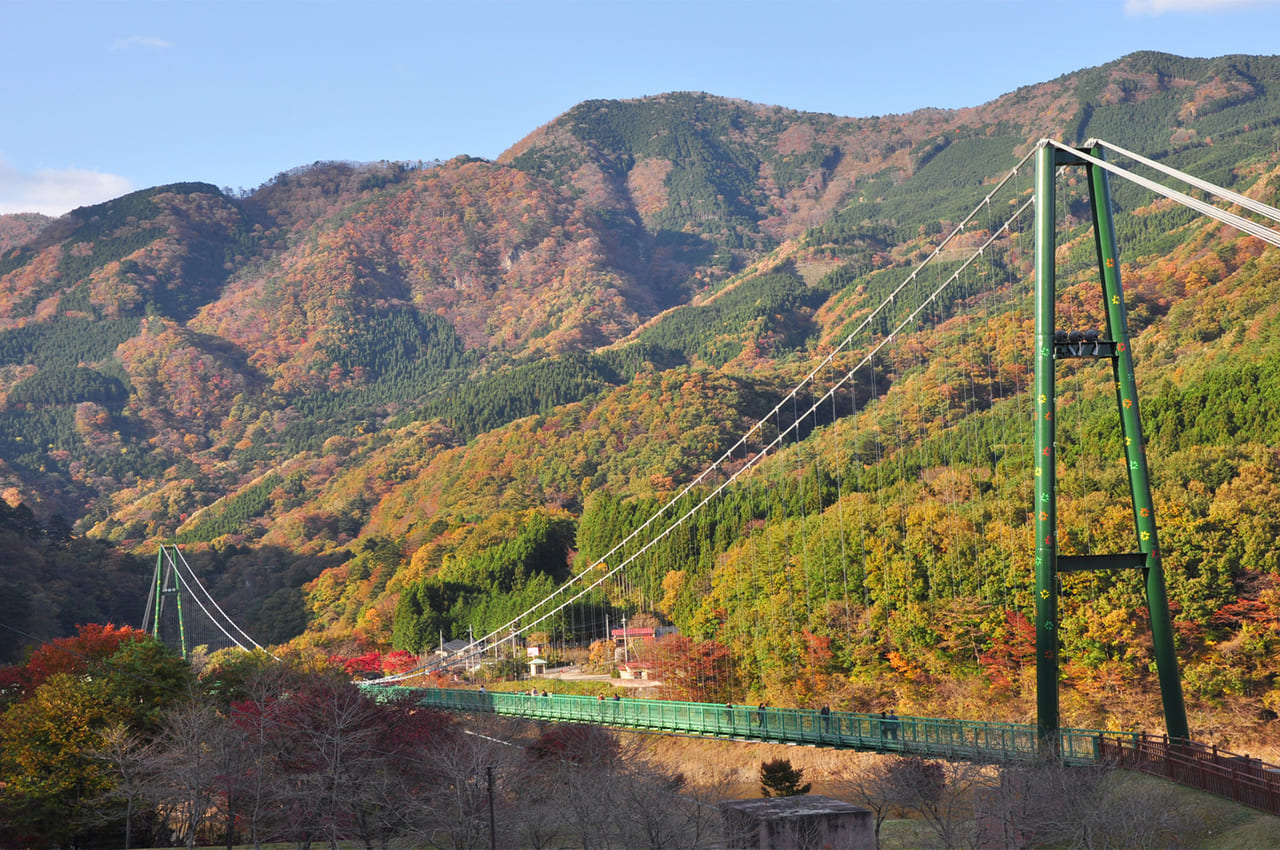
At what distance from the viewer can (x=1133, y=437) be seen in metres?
21.1

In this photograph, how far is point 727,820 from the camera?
1955 cm

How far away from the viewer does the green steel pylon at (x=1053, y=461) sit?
20.9m

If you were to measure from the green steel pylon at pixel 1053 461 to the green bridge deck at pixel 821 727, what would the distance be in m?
1.15

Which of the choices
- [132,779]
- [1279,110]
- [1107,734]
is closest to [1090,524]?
[1107,734]

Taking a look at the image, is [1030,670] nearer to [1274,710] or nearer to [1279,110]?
[1274,710]

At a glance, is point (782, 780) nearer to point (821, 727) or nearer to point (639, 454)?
point (821, 727)

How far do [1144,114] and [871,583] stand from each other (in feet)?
570

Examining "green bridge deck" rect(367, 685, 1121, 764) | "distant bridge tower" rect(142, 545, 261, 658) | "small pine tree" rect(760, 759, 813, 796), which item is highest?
"distant bridge tower" rect(142, 545, 261, 658)

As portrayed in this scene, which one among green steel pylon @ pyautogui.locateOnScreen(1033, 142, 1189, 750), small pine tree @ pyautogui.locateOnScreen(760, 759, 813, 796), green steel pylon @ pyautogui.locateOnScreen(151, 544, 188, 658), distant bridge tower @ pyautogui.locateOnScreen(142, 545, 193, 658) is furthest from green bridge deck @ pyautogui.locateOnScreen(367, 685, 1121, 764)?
distant bridge tower @ pyautogui.locateOnScreen(142, 545, 193, 658)

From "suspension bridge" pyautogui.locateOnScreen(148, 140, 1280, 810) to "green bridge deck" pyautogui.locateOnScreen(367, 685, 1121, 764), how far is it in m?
0.06

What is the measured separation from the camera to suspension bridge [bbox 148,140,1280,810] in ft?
69.1

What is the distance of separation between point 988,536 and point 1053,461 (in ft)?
56.8

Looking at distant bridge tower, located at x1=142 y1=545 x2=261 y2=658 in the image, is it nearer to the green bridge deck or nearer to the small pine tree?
the green bridge deck

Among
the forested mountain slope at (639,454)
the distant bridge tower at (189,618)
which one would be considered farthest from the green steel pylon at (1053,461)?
the distant bridge tower at (189,618)
